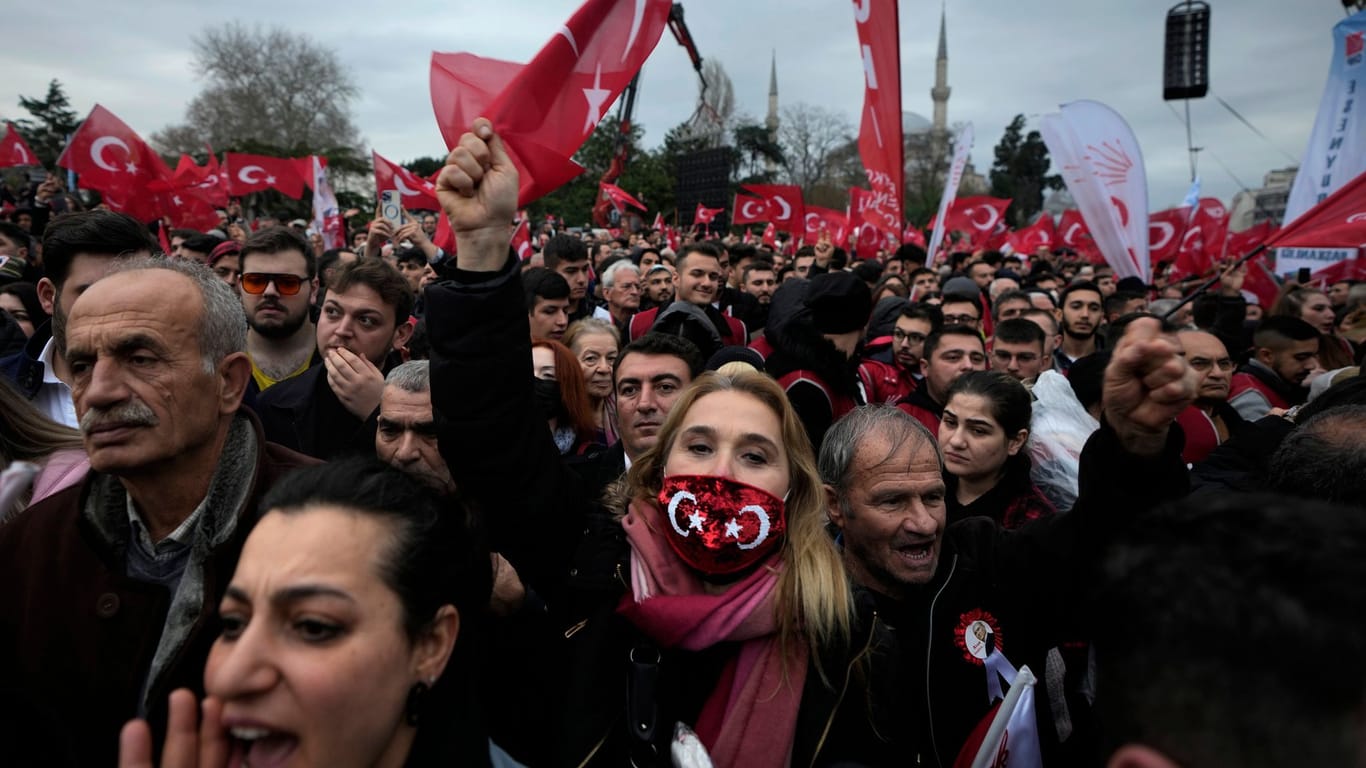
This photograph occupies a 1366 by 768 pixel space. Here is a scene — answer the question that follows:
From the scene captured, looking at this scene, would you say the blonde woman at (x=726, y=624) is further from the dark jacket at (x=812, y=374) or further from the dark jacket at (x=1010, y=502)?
the dark jacket at (x=812, y=374)

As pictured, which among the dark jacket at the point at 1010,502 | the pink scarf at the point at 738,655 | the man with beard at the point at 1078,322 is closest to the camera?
the pink scarf at the point at 738,655

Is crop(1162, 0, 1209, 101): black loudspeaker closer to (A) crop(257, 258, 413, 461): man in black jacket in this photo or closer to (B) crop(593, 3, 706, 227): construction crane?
(B) crop(593, 3, 706, 227): construction crane

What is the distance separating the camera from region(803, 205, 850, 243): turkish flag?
14172 millimetres

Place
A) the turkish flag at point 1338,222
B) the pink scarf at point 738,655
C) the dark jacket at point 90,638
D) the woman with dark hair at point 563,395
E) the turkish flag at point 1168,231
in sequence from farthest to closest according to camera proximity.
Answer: the turkish flag at point 1168,231
the turkish flag at point 1338,222
the woman with dark hair at point 563,395
the pink scarf at point 738,655
the dark jacket at point 90,638

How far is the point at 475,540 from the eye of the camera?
1671mm

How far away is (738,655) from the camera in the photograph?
5.72ft

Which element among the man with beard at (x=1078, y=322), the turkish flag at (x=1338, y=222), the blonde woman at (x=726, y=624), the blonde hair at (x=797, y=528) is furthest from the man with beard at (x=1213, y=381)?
the blonde woman at (x=726, y=624)

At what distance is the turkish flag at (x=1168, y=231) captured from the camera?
39.2 feet

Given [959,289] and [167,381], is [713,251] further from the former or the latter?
[167,381]

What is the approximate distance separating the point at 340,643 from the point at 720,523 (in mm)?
876

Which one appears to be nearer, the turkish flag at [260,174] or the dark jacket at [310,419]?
the dark jacket at [310,419]

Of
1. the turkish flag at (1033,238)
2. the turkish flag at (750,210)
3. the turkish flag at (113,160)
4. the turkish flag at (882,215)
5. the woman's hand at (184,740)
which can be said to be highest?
the turkish flag at (113,160)

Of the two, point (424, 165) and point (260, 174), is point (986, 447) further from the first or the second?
point (424, 165)

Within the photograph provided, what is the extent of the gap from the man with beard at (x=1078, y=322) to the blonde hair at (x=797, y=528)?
13.8 feet
